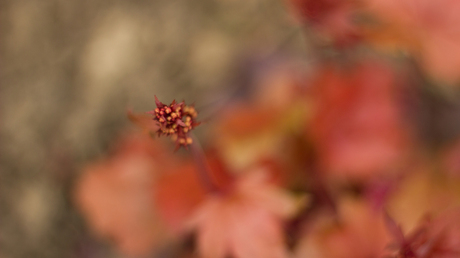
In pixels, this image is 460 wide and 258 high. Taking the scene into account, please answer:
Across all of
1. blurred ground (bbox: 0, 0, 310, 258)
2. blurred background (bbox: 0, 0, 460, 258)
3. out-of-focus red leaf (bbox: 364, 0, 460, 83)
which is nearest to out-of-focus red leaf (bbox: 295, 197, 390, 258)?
blurred background (bbox: 0, 0, 460, 258)

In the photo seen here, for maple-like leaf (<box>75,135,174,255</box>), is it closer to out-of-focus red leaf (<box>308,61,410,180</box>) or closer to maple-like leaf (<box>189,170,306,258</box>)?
maple-like leaf (<box>189,170,306,258</box>)

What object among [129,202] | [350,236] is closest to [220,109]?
[129,202]

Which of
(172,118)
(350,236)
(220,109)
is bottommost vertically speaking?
(350,236)

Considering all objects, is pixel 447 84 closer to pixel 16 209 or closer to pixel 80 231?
pixel 80 231

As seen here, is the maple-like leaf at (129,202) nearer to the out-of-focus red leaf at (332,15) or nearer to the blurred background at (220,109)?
the blurred background at (220,109)

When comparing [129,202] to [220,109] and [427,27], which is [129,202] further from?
[427,27]

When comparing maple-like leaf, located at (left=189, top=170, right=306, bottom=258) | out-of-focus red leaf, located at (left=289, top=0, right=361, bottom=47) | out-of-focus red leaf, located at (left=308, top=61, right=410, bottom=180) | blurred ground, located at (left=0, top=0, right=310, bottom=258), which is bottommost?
maple-like leaf, located at (left=189, top=170, right=306, bottom=258)

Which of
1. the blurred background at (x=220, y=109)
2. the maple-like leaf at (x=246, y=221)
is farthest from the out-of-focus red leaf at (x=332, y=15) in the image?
the maple-like leaf at (x=246, y=221)

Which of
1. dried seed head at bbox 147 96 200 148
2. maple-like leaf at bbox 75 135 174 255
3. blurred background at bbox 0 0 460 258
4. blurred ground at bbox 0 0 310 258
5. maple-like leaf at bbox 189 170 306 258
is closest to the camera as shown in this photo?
dried seed head at bbox 147 96 200 148
